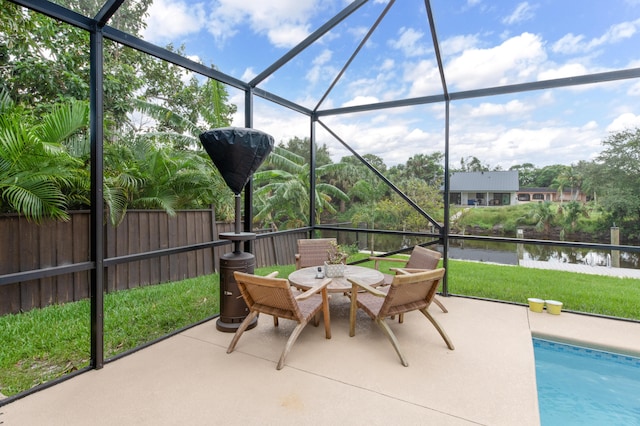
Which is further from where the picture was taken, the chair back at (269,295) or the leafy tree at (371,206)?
the leafy tree at (371,206)

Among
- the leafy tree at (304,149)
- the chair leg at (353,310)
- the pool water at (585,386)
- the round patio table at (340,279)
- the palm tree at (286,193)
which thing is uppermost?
the leafy tree at (304,149)

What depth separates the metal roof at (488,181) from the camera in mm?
9578

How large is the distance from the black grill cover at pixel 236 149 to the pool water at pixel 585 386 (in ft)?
11.6

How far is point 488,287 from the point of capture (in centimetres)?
651

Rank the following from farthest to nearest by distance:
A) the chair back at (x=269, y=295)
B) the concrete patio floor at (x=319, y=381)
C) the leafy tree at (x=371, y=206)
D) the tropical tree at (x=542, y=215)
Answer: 1. the leafy tree at (x=371, y=206)
2. the tropical tree at (x=542, y=215)
3. the chair back at (x=269, y=295)
4. the concrete patio floor at (x=319, y=381)

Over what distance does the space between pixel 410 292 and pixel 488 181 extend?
318 inches

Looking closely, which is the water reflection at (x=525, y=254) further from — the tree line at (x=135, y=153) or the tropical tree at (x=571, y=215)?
the tree line at (x=135, y=153)

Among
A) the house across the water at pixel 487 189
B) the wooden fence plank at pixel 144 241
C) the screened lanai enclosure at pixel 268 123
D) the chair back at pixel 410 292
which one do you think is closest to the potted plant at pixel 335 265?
the chair back at pixel 410 292

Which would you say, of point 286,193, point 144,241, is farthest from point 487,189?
point 144,241

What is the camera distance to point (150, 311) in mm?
4910

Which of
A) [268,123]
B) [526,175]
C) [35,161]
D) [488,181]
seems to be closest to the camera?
[35,161]

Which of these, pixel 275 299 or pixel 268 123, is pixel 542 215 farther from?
pixel 268 123

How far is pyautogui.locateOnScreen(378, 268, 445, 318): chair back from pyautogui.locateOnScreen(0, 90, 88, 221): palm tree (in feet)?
15.2

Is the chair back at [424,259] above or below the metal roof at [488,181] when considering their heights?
below
